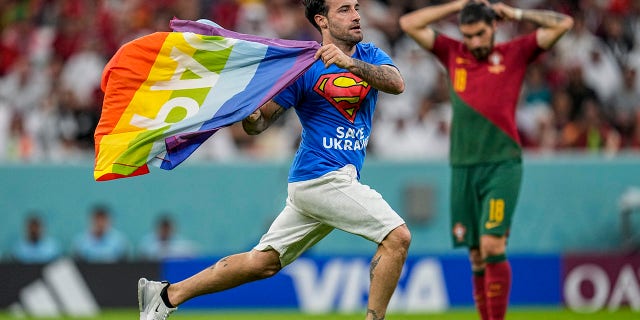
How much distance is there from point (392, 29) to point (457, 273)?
5035 mm

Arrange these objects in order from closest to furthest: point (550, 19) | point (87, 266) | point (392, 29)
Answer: point (550, 19) < point (87, 266) < point (392, 29)

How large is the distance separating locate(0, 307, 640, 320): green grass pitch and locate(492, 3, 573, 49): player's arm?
3430mm

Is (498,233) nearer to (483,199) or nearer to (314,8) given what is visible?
(483,199)

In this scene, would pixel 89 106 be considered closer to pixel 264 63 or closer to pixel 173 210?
pixel 173 210

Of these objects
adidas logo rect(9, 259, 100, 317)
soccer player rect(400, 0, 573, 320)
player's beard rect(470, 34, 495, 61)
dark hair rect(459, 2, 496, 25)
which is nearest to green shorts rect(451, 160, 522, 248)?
soccer player rect(400, 0, 573, 320)

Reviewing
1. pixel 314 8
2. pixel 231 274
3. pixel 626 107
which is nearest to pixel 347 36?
pixel 314 8

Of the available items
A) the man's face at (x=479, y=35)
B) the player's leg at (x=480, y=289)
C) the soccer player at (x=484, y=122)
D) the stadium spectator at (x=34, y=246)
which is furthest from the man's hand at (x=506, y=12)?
the stadium spectator at (x=34, y=246)

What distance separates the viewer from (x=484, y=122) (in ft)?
36.1

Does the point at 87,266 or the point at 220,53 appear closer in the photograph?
the point at 220,53

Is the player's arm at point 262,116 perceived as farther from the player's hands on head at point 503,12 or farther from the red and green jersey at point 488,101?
the player's hands on head at point 503,12

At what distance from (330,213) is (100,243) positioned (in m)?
8.69

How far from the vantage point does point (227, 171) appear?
56.5 ft

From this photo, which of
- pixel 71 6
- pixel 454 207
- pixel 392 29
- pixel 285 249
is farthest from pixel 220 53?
pixel 71 6

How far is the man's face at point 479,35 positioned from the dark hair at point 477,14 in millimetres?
36
